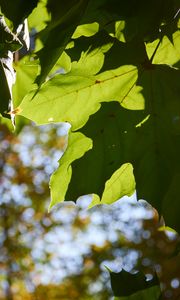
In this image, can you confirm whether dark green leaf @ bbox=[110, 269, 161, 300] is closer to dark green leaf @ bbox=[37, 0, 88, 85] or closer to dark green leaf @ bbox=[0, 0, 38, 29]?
dark green leaf @ bbox=[37, 0, 88, 85]

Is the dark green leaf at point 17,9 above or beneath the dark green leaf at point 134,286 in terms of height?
above

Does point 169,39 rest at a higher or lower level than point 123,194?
higher

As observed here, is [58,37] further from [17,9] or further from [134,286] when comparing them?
[134,286]

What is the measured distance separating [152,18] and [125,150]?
33cm

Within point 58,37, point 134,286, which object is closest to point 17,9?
point 58,37

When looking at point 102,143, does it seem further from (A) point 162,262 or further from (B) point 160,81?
(A) point 162,262

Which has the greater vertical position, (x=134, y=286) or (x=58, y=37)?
(x=58, y=37)

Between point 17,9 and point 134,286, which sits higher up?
point 17,9

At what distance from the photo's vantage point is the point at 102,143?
106 cm

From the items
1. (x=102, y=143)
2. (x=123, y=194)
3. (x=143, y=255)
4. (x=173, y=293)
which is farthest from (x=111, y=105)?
(x=143, y=255)

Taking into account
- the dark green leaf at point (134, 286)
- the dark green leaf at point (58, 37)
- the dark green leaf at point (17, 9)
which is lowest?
the dark green leaf at point (134, 286)

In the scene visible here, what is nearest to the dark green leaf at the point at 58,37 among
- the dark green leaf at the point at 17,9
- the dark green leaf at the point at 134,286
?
the dark green leaf at the point at 17,9

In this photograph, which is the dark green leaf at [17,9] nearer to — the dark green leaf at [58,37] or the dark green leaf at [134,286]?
the dark green leaf at [58,37]

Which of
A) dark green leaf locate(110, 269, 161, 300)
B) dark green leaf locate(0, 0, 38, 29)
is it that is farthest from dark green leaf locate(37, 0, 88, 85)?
dark green leaf locate(110, 269, 161, 300)
